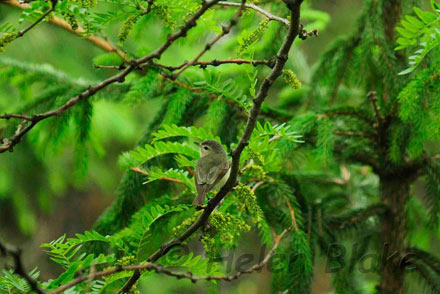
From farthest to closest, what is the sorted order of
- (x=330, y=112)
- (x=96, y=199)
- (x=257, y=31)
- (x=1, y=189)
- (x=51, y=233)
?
(x=96, y=199), (x=51, y=233), (x=1, y=189), (x=330, y=112), (x=257, y=31)

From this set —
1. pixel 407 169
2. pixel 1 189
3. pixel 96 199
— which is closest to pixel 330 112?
pixel 407 169

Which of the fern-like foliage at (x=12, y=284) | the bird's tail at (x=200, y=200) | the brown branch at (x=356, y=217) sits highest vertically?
the bird's tail at (x=200, y=200)

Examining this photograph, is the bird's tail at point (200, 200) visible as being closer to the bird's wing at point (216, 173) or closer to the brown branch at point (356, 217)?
the bird's wing at point (216, 173)

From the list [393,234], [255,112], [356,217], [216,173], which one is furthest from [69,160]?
[255,112]

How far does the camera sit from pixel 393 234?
8.76 ft

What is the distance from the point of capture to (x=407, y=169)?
105 inches

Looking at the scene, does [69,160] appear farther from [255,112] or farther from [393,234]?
[255,112]

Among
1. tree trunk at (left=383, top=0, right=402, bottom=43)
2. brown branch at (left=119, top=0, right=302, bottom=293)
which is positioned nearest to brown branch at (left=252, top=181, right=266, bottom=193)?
brown branch at (left=119, top=0, right=302, bottom=293)

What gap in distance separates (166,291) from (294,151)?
270 inches

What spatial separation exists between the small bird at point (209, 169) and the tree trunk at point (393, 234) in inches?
38.3

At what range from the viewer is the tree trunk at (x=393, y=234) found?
256 cm

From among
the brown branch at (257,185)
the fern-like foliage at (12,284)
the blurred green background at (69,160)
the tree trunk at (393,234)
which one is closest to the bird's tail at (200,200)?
the brown branch at (257,185)

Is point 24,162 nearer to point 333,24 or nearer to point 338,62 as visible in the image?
point 338,62

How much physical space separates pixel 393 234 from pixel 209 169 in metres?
1.18
